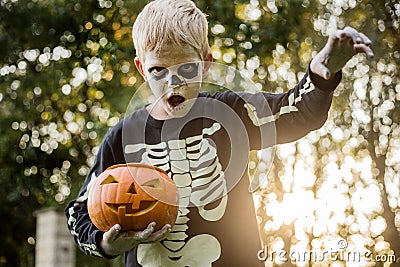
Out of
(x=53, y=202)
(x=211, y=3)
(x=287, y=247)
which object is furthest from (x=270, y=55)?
(x=53, y=202)

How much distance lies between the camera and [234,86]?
1.49 metres

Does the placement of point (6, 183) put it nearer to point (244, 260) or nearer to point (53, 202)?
point (53, 202)

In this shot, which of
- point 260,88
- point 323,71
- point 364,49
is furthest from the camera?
point 260,88

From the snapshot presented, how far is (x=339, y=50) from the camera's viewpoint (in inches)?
44.8

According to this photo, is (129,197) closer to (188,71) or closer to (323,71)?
(188,71)

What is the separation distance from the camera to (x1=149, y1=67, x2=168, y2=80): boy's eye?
1.38 metres

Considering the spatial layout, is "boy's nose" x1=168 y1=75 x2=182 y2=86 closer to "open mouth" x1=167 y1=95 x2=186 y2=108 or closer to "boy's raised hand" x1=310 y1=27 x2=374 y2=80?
"open mouth" x1=167 y1=95 x2=186 y2=108

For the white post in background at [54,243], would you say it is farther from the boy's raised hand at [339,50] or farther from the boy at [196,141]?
the boy's raised hand at [339,50]

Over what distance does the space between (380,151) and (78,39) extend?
2364 millimetres

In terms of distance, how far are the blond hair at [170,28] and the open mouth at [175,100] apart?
3.8 inches

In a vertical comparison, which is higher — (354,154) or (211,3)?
(211,3)

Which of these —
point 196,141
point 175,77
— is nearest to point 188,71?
point 175,77

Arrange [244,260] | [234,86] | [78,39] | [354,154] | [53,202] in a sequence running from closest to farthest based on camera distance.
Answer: [244,260], [234,86], [354,154], [78,39], [53,202]

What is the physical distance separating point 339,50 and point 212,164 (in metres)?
0.38
